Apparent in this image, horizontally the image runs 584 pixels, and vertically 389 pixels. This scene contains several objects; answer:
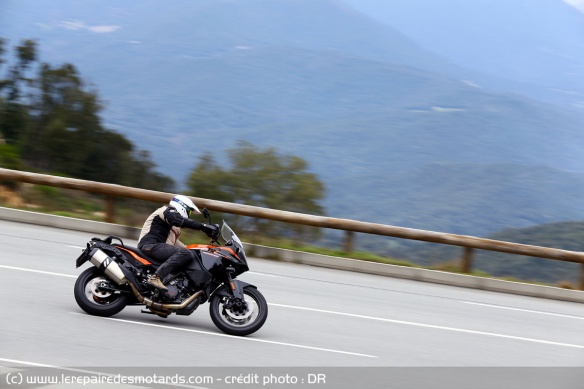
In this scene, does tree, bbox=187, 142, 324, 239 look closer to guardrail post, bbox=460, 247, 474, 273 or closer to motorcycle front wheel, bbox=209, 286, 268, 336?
guardrail post, bbox=460, 247, 474, 273

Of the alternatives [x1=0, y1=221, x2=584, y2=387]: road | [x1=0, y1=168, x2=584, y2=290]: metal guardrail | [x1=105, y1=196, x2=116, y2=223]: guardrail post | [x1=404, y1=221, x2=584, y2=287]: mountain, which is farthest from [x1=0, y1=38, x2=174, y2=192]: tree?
[x1=0, y1=221, x2=584, y2=387]: road

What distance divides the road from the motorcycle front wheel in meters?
0.14

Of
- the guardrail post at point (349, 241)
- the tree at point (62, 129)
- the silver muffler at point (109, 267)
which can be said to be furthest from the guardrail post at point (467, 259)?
the tree at point (62, 129)

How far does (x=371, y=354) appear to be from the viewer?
850 centimetres

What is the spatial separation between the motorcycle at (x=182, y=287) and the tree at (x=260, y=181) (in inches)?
541

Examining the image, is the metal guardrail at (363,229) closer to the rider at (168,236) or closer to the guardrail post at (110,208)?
the guardrail post at (110,208)

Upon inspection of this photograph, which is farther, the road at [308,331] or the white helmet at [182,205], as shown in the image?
the white helmet at [182,205]

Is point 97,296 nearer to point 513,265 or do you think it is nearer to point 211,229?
point 211,229

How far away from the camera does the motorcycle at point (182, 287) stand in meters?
8.55

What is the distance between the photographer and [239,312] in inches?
341

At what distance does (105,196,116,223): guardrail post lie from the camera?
16.0m

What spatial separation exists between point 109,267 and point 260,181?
16.5m

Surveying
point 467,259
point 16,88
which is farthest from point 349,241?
point 16,88

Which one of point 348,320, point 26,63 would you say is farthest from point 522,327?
point 26,63
